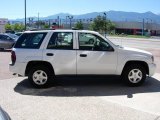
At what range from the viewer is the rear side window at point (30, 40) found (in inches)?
393

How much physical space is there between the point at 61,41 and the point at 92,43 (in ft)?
2.98

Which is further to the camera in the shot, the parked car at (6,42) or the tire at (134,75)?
the parked car at (6,42)

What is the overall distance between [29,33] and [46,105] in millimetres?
2910

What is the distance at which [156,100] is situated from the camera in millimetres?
8484

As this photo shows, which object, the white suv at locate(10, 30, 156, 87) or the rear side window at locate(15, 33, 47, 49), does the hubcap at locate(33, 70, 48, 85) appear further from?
the rear side window at locate(15, 33, 47, 49)

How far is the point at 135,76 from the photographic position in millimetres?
10180

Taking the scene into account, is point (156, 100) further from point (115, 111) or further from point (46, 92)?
point (46, 92)

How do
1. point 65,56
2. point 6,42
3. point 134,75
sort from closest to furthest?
point 65,56, point 134,75, point 6,42

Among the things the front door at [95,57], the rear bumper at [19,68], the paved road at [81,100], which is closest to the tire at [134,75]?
the paved road at [81,100]

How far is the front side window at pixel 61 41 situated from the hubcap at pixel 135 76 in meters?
1.96

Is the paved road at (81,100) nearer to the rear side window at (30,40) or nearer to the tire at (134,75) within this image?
the tire at (134,75)

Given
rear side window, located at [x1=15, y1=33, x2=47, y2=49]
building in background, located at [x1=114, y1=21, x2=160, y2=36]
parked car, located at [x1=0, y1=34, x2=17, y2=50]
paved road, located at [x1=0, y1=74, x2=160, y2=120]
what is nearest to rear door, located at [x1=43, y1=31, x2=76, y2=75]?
rear side window, located at [x1=15, y1=33, x2=47, y2=49]

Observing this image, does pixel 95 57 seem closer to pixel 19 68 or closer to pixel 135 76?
pixel 135 76

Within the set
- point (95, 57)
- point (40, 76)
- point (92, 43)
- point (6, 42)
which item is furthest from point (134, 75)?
point (6, 42)
